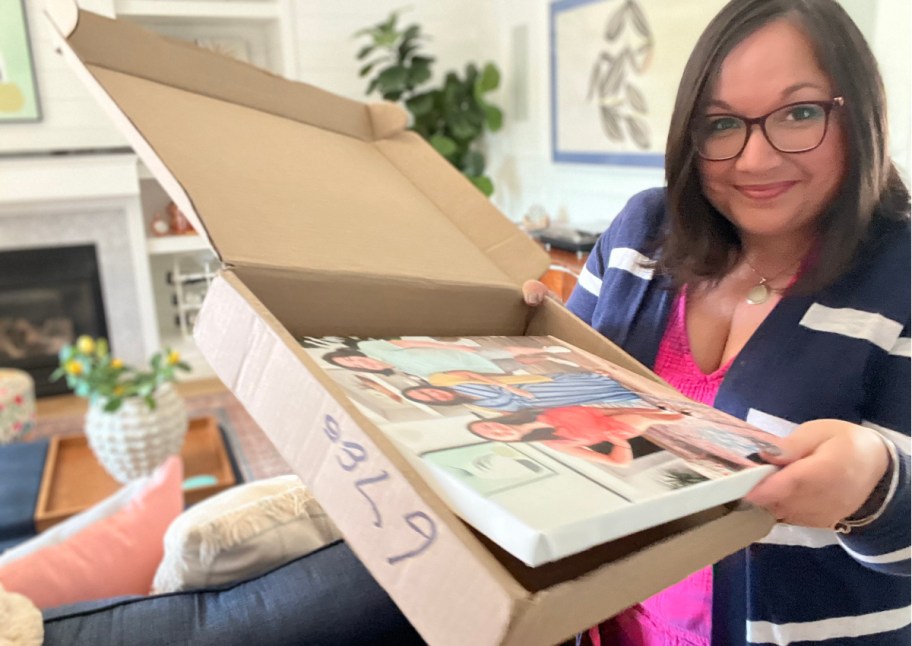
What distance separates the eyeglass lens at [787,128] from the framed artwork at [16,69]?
81 cm

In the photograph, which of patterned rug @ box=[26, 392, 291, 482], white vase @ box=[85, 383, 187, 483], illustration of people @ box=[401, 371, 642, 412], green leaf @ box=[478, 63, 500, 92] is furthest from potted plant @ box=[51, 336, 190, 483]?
illustration of people @ box=[401, 371, 642, 412]

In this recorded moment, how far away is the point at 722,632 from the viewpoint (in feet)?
1.71

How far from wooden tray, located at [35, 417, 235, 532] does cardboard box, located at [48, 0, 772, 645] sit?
52.7 inches

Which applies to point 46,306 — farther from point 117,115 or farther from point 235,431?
point 117,115

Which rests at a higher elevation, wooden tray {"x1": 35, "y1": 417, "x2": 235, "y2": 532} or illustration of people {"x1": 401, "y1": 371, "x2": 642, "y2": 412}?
illustration of people {"x1": 401, "y1": 371, "x2": 642, "y2": 412}

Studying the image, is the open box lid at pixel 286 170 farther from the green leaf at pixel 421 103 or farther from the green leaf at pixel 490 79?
the green leaf at pixel 421 103

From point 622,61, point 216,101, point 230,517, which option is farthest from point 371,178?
point 230,517

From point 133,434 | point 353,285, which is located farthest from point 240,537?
A: point 133,434

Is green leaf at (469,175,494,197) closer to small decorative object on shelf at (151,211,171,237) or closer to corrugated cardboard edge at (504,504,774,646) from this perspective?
corrugated cardboard edge at (504,504,774,646)

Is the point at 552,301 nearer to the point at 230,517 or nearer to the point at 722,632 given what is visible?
the point at 722,632

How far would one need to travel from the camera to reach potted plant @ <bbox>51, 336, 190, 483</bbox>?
1.84 meters

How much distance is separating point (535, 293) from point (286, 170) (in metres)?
0.24

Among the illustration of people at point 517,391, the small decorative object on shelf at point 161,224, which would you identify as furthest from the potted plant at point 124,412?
the illustration of people at point 517,391

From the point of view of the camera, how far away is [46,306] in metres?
2.97
